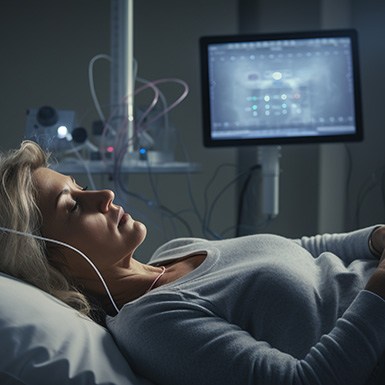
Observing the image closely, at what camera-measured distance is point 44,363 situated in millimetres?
1025

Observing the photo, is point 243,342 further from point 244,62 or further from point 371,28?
point 371,28

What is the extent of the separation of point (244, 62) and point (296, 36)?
0.20 m

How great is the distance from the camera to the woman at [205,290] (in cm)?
101

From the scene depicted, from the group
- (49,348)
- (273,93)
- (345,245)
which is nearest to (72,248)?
(49,348)

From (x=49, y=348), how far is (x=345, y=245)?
2.41ft

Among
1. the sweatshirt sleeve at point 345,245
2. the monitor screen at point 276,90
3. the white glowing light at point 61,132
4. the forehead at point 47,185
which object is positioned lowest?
the sweatshirt sleeve at point 345,245

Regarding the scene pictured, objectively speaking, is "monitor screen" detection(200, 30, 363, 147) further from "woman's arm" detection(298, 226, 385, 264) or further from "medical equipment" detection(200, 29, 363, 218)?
"woman's arm" detection(298, 226, 385, 264)

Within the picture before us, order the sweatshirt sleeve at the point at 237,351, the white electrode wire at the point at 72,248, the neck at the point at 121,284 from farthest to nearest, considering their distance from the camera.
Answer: the neck at the point at 121,284
the white electrode wire at the point at 72,248
the sweatshirt sleeve at the point at 237,351

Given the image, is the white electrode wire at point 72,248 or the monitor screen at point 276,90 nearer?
the white electrode wire at point 72,248

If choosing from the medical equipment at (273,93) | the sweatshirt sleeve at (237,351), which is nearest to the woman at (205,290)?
the sweatshirt sleeve at (237,351)

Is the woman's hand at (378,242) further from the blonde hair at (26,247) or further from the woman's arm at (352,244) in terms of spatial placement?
the blonde hair at (26,247)

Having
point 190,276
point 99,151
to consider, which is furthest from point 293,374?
point 99,151

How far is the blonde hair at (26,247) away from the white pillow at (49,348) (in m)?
0.09

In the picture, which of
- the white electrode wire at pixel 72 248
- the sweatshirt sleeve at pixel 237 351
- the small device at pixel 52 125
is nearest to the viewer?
the sweatshirt sleeve at pixel 237 351
